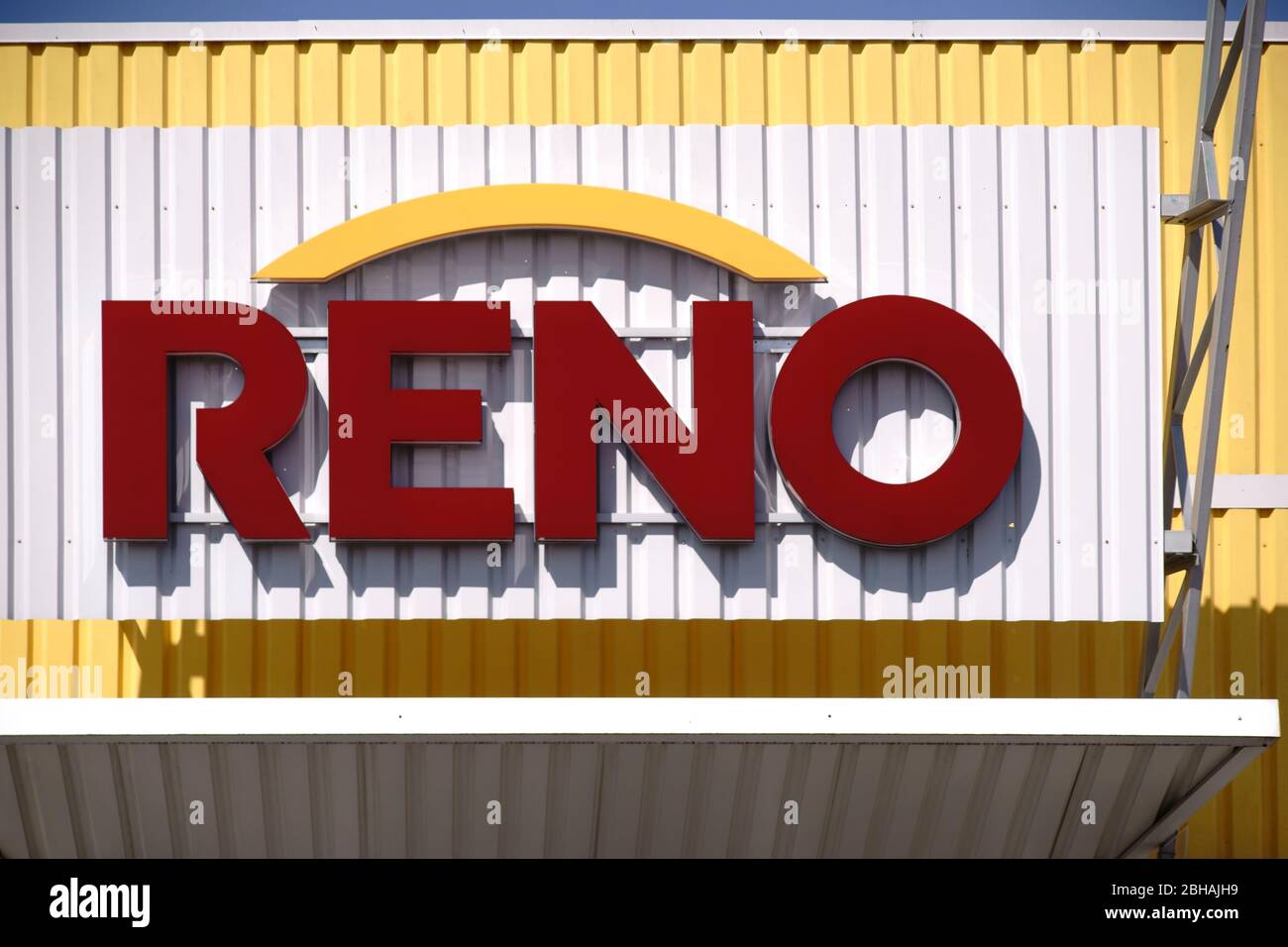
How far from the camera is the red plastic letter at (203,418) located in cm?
630

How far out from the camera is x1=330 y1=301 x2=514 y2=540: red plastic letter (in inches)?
249

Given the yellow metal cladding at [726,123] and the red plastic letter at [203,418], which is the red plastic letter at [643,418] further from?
the yellow metal cladding at [726,123]

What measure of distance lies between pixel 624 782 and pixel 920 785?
159 cm

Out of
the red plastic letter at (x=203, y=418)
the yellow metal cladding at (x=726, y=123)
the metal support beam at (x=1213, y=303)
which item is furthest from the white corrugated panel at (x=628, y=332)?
the yellow metal cladding at (x=726, y=123)

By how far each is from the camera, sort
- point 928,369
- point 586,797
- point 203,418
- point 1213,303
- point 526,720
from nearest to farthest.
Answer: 1. point 526,720
2. point 203,418
3. point 928,369
4. point 586,797
5. point 1213,303

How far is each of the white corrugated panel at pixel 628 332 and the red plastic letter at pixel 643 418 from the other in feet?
0.44

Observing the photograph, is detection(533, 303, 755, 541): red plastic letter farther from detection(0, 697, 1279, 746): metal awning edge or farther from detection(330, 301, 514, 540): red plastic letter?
detection(0, 697, 1279, 746): metal awning edge

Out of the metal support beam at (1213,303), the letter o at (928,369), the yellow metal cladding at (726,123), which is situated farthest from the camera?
the yellow metal cladding at (726,123)

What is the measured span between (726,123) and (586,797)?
4409mm

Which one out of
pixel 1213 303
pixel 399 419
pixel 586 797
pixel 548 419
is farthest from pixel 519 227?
pixel 1213 303

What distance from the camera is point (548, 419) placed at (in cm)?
636

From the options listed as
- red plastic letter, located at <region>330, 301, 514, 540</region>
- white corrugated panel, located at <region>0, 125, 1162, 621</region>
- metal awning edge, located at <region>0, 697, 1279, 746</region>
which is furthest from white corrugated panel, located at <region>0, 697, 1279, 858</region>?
red plastic letter, located at <region>330, 301, 514, 540</region>

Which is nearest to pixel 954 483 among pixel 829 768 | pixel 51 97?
pixel 829 768

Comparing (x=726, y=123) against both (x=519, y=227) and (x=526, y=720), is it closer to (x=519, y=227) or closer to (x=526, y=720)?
(x=519, y=227)
